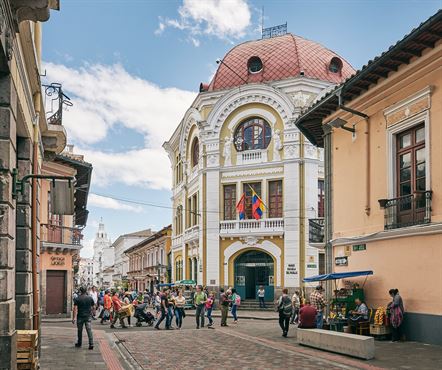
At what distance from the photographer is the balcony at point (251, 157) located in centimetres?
3791

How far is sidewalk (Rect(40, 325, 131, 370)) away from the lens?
42.1 ft

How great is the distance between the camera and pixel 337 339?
14352 millimetres

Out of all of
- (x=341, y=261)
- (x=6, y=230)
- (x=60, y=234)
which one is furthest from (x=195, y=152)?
(x=6, y=230)

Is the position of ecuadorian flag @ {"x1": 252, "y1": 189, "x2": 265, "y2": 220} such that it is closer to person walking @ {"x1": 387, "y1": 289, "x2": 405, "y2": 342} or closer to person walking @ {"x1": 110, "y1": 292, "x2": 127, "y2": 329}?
person walking @ {"x1": 110, "y1": 292, "x2": 127, "y2": 329}

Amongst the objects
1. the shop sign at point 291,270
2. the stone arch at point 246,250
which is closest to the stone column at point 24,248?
the shop sign at point 291,270

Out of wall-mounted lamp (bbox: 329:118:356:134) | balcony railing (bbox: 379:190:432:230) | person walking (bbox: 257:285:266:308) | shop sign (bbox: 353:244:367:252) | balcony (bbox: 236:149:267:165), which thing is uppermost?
balcony (bbox: 236:149:267:165)

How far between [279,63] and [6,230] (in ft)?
107

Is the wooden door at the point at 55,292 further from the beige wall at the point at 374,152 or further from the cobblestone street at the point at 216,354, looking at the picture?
the beige wall at the point at 374,152

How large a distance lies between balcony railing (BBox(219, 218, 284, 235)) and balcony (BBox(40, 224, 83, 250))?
10229 millimetres

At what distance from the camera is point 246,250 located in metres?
38.1

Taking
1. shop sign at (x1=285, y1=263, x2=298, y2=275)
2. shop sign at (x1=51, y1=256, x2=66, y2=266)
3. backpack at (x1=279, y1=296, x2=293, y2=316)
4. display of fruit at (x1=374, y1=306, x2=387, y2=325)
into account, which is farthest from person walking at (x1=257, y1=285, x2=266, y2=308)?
display of fruit at (x1=374, y1=306, x2=387, y2=325)

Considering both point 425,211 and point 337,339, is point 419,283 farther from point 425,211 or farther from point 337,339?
point 337,339

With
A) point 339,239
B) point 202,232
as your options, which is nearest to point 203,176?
point 202,232

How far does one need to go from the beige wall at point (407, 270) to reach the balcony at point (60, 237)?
580 inches
